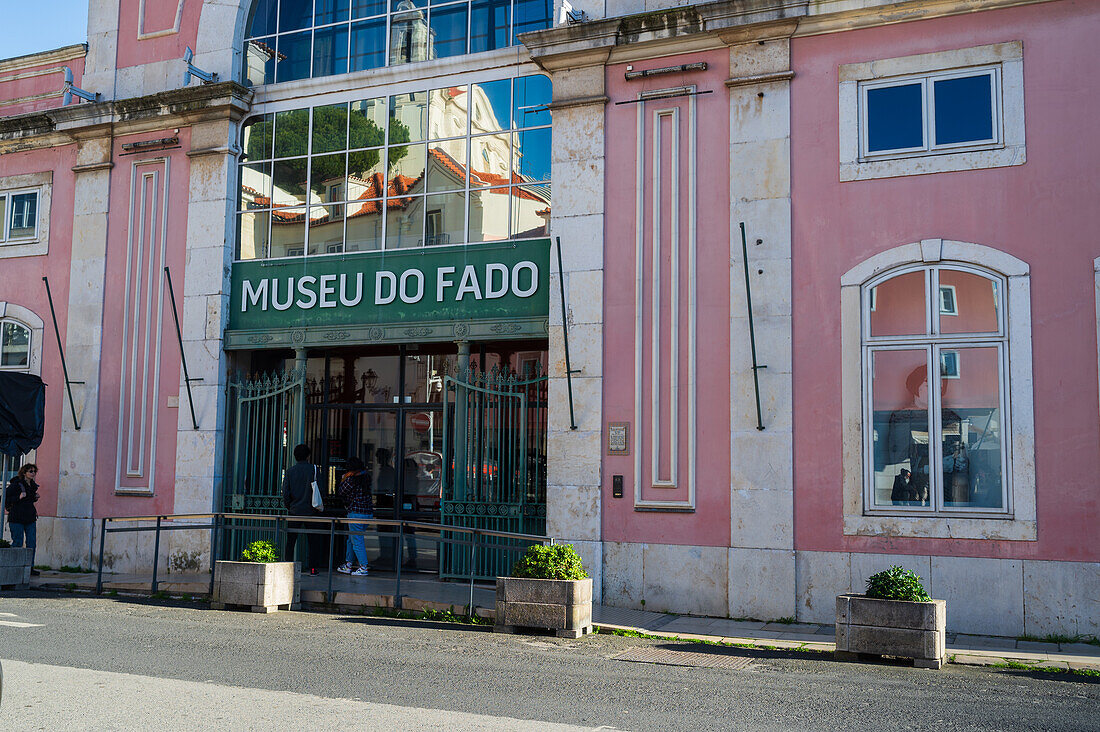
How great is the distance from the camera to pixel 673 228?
12891 millimetres

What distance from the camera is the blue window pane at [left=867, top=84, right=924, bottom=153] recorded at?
11.9 m

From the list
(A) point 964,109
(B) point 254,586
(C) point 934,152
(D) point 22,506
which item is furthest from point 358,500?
(A) point 964,109

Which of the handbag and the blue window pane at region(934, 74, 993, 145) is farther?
the handbag

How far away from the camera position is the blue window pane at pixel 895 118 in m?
11.9

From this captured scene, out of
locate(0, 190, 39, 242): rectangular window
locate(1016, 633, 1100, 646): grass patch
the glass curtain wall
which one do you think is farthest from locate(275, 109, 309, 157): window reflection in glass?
locate(1016, 633, 1100, 646): grass patch

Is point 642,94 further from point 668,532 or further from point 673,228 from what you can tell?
point 668,532

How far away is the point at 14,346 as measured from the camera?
56.9ft

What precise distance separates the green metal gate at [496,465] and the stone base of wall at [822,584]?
4.93 feet

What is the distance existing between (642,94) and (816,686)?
26.7ft

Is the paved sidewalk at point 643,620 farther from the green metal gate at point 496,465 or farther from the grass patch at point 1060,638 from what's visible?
the green metal gate at point 496,465

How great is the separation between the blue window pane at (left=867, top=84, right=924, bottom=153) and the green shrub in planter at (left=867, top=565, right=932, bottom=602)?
206 inches

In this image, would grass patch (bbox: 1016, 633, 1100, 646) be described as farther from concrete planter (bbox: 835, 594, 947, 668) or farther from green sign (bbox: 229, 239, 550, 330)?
green sign (bbox: 229, 239, 550, 330)

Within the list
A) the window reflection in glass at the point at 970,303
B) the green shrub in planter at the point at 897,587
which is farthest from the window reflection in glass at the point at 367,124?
the green shrub in planter at the point at 897,587

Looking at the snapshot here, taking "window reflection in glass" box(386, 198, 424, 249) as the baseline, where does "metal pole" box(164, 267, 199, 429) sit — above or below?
below
